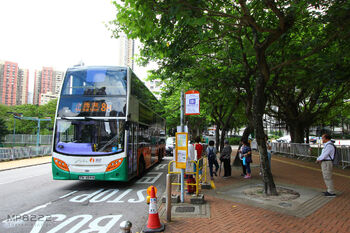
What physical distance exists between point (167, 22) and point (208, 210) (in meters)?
4.74

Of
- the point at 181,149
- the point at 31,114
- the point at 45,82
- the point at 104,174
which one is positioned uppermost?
the point at 45,82

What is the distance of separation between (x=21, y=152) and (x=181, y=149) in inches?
697

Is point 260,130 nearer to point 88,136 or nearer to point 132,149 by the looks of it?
point 132,149

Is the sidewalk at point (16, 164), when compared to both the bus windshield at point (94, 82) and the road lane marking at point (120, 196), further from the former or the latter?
the road lane marking at point (120, 196)

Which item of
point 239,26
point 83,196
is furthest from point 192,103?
point 83,196

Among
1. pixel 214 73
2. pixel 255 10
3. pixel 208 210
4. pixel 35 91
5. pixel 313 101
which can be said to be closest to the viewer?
pixel 208 210

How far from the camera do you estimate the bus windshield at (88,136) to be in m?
7.68

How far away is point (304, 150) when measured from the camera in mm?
18250

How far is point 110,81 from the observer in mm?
8188

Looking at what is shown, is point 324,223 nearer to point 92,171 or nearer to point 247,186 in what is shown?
point 247,186

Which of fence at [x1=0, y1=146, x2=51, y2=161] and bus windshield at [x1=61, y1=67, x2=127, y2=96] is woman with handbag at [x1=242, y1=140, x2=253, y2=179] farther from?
fence at [x1=0, y1=146, x2=51, y2=161]

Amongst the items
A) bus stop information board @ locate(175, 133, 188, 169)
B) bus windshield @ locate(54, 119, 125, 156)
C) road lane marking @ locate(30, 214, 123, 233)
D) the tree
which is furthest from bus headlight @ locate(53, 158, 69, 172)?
the tree

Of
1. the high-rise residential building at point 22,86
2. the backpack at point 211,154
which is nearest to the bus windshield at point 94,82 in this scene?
the backpack at point 211,154

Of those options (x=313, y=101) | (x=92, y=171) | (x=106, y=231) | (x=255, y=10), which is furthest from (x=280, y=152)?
(x=106, y=231)
